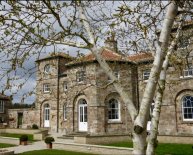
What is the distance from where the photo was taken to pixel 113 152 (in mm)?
18922

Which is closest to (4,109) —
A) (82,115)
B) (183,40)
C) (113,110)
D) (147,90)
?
(82,115)

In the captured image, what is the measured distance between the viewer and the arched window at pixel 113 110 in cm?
2866

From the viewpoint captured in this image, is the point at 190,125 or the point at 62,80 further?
the point at 62,80

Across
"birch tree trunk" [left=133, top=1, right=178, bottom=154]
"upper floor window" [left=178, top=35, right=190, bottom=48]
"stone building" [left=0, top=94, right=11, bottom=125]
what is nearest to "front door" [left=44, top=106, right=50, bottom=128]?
"stone building" [left=0, top=94, right=11, bottom=125]

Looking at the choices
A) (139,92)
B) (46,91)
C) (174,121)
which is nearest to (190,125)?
(174,121)

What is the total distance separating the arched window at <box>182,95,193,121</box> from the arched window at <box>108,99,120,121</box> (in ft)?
20.6

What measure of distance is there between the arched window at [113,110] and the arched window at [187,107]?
6288 millimetres

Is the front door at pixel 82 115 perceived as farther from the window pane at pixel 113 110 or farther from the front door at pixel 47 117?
the front door at pixel 47 117

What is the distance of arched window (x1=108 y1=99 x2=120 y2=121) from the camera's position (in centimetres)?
2866

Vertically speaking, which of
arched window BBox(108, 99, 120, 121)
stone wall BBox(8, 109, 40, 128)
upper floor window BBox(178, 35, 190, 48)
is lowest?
stone wall BBox(8, 109, 40, 128)

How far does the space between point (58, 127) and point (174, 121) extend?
1563 centimetres

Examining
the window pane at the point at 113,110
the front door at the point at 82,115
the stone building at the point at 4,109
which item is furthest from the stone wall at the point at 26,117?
the window pane at the point at 113,110

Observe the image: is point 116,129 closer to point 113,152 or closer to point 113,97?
point 113,97

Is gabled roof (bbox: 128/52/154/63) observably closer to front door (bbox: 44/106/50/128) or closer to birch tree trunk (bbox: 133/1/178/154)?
birch tree trunk (bbox: 133/1/178/154)
